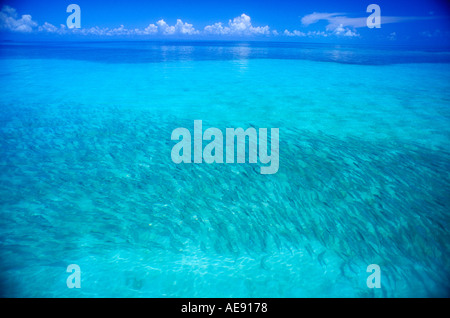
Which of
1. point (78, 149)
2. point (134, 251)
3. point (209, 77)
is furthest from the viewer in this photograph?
point (209, 77)

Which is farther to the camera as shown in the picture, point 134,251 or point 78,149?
point 78,149

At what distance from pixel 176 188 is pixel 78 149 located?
3.30 m

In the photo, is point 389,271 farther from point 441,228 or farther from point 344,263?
point 441,228

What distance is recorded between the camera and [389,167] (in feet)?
18.6

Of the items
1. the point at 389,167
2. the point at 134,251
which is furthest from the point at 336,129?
the point at 134,251

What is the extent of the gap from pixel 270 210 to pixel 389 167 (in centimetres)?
321

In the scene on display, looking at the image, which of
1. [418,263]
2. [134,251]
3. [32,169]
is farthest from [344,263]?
[32,169]

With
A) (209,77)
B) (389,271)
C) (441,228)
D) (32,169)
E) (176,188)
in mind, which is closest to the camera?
(389,271)

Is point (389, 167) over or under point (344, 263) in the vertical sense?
over

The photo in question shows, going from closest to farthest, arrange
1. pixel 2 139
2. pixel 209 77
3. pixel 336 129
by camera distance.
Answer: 1. pixel 2 139
2. pixel 336 129
3. pixel 209 77

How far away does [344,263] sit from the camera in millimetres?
3561

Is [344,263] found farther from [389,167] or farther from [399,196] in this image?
[389,167]
